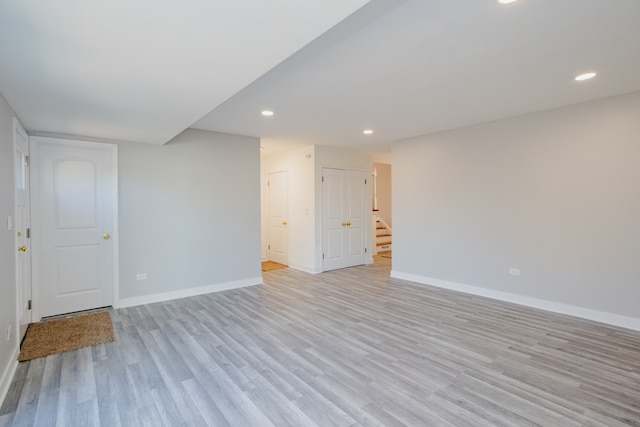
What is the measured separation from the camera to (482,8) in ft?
6.24

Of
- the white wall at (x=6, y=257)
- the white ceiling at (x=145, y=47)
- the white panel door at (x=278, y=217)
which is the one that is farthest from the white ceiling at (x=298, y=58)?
the white panel door at (x=278, y=217)

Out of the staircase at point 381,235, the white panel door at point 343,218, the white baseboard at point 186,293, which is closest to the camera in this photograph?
the white baseboard at point 186,293

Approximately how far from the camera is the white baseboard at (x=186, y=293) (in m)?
4.29

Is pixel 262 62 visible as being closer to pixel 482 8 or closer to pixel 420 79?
pixel 482 8

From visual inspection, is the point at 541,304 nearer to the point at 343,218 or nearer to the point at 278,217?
the point at 343,218

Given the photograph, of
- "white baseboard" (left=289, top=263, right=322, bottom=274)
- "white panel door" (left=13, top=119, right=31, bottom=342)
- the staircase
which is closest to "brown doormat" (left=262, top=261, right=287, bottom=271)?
"white baseboard" (left=289, top=263, right=322, bottom=274)

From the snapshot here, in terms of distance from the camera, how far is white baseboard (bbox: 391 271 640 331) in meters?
3.53

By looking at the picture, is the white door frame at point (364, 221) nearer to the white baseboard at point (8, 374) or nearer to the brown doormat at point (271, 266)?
the brown doormat at point (271, 266)

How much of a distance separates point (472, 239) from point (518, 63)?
9.32 feet

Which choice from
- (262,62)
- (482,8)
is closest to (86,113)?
(262,62)

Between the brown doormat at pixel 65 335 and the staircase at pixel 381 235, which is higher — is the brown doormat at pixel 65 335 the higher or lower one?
the lower one

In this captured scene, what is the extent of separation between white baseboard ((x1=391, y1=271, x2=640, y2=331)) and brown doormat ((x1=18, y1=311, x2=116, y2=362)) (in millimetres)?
4634

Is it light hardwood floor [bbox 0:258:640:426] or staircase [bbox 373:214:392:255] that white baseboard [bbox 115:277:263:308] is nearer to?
light hardwood floor [bbox 0:258:640:426]

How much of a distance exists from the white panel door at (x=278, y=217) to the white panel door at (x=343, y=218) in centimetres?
106
